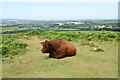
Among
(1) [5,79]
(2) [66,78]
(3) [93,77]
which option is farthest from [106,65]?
(1) [5,79]

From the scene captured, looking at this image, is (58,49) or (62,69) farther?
(58,49)

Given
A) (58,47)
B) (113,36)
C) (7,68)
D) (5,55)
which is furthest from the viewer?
(113,36)

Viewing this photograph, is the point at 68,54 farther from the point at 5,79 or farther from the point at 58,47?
the point at 5,79

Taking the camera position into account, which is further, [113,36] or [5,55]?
[113,36]

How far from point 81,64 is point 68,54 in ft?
9.29

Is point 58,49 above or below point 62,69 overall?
above

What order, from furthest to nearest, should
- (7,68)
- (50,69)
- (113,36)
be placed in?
(113,36) → (7,68) → (50,69)

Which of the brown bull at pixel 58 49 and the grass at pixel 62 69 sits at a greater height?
the brown bull at pixel 58 49

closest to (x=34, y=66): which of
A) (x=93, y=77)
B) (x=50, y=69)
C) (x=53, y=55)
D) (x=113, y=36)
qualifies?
(x=50, y=69)

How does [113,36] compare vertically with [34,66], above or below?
above

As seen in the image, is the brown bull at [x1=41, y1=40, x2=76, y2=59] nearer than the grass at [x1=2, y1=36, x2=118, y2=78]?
No

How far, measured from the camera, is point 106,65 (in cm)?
1278

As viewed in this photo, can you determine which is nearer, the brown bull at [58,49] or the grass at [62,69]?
the grass at [62,69]

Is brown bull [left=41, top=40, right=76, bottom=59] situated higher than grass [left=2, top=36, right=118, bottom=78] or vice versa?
brown bull [left=41, top=40, right=76, bottom=59]
